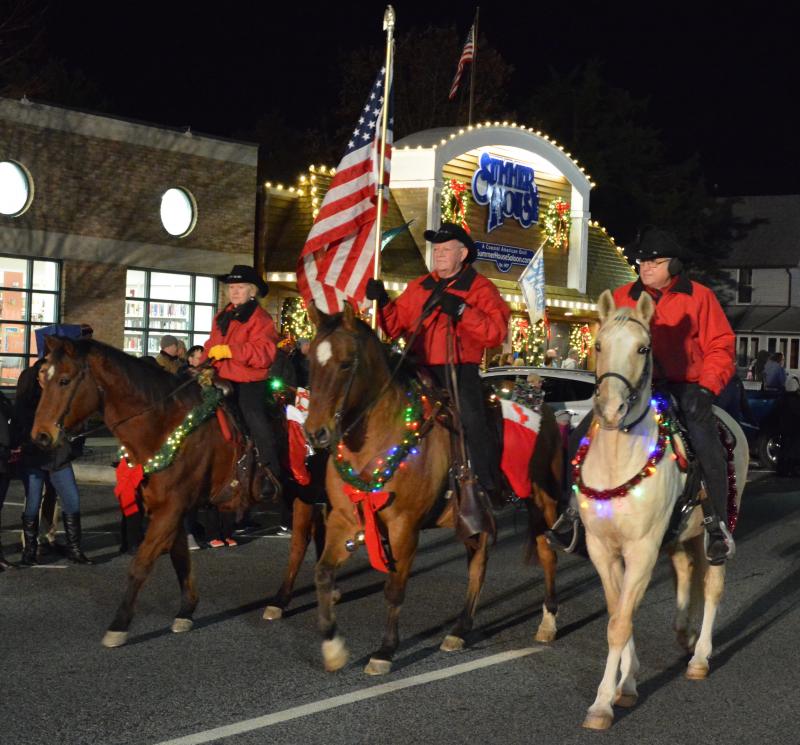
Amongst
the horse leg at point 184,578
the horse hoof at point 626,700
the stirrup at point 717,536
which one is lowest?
the horse hoof at point 626,700

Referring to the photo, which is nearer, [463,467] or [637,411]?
[637,411]

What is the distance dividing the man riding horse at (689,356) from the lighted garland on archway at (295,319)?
18.5m

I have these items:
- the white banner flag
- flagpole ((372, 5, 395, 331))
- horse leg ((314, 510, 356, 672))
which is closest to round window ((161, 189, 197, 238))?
the white banner flag

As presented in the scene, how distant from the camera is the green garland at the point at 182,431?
8398 mm

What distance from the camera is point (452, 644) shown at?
312 inches

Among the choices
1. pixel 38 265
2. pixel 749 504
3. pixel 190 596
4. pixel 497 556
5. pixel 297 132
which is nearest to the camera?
pixel 190 596

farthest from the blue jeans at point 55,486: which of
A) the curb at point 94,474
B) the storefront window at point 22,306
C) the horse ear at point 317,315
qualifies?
the storefront window at point 22,306

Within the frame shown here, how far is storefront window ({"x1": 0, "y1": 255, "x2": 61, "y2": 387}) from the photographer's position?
22875mm

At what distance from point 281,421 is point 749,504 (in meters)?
9.70

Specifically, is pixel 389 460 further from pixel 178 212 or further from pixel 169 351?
pixel 178 212

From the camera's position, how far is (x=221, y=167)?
26047 millimetres

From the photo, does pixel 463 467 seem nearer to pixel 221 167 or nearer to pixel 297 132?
pixel 221 167

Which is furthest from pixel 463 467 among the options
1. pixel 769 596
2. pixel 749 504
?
pixel 749 504

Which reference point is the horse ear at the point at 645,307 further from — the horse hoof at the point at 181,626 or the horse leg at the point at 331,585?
the horse hoof at the point at 181,626
